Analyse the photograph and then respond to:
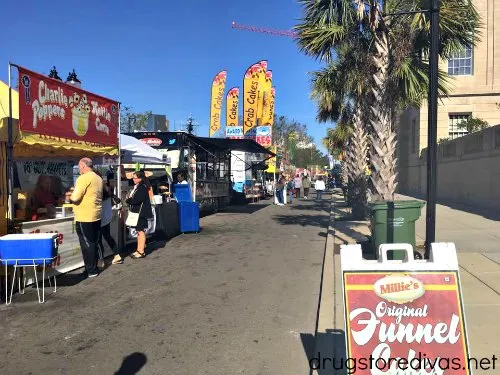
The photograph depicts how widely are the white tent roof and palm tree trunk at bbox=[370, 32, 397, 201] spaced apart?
17.8ft

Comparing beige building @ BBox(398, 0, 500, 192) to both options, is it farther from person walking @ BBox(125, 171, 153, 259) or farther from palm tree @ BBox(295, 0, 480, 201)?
person walking @ BBox(125, 171, 153, 259)

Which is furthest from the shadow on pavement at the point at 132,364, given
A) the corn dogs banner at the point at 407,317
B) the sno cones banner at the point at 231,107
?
the sno cones banner at the point at 231,107

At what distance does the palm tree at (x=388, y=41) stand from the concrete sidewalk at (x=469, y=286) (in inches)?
80.1

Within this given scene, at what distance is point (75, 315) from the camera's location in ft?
18.9

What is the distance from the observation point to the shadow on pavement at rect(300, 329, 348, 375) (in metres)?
4.12

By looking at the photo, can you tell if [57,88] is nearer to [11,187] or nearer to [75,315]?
[11,187]

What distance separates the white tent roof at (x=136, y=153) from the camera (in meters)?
11.2

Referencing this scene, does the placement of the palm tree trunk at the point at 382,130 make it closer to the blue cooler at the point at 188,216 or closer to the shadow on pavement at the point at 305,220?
the shadow on pavement at the point at 305,220

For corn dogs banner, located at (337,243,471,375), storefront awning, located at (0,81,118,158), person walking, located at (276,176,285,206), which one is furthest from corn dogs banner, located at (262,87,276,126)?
corn dogs banner, located at (337,243,471,375)

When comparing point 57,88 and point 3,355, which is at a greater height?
point 57,88

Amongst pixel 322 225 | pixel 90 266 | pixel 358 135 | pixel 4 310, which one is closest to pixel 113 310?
pixel 4 310

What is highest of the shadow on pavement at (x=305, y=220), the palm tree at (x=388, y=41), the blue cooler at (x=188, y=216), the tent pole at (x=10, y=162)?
the palm tree at (x=388, y=41)

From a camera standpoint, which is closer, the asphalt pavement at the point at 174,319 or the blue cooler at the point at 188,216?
the asphalt pavement at the point at 174,319

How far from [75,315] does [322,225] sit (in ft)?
33.8
